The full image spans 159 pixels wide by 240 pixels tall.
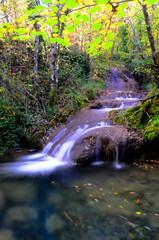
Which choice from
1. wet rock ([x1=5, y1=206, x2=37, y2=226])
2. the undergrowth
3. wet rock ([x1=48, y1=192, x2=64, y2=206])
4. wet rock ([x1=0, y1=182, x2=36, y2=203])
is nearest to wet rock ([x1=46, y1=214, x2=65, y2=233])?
wet rock ([x1=5, y1=206, x2=37, y2=226])

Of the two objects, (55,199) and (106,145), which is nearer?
(55,199)

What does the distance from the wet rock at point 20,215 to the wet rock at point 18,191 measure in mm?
266

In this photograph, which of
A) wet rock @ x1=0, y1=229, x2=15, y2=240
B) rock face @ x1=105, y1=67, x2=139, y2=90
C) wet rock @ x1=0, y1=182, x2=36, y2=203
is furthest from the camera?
rock face @ x1=105, y1=67, x2=139, y2=90

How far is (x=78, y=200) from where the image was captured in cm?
291

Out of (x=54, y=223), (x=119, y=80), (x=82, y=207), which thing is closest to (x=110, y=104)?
(x=82, y=207)

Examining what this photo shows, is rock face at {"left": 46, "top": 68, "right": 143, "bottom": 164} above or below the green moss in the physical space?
below

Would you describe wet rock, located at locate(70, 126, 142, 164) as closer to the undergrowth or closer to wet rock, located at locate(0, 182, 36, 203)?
wet rock, located at locate(0, 182, 36, 203)

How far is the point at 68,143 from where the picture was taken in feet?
20.1

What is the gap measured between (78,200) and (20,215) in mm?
1002

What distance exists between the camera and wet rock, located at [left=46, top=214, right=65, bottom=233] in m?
2.16

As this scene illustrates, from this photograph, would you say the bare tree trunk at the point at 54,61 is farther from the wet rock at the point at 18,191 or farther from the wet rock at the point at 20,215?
the wet rock at the point at 20,215

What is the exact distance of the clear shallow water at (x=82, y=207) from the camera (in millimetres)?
2104

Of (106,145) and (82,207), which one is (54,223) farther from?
(106,145)

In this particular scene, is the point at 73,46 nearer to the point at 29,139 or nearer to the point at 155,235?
the point at 29,139
